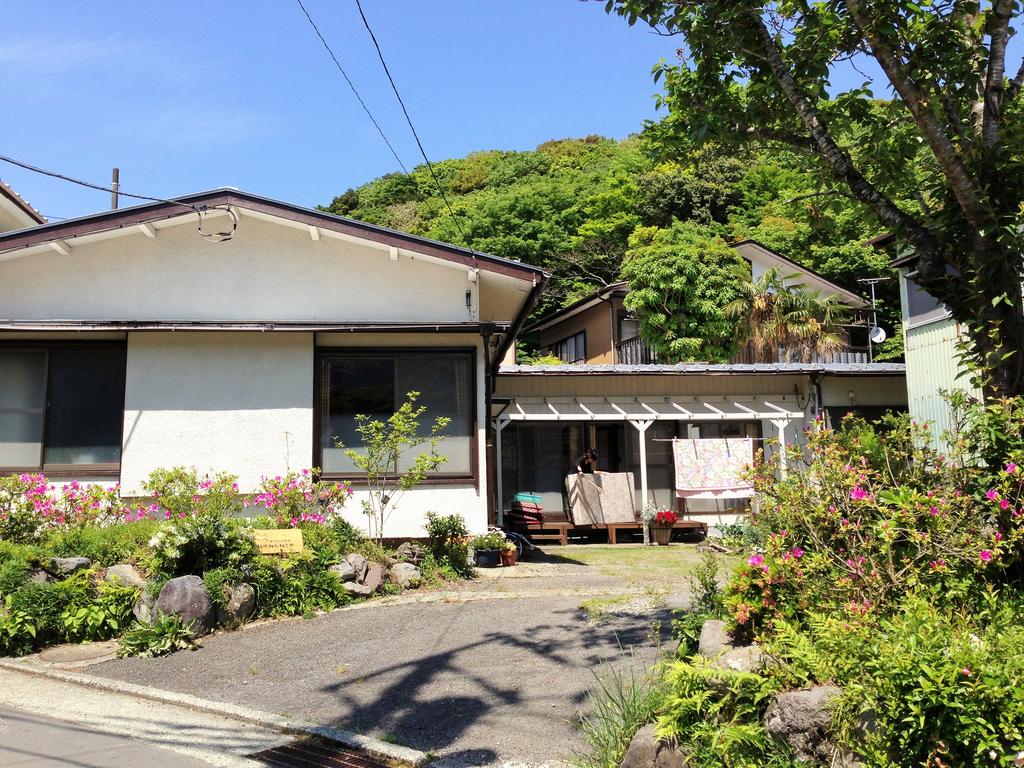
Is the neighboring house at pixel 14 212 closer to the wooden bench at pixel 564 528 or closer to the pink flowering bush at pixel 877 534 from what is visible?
the wooden bench at pixel 564 528

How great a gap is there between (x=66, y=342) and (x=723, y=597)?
32.5 feet

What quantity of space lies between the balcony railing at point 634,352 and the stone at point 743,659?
2179 centimetres

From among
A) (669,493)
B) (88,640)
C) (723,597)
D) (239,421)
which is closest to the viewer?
(723,597)

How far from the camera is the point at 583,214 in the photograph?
40844mm

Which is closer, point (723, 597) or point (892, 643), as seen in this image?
point (892, 643)

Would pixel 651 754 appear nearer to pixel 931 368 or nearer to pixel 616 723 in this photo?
pixel 616 723

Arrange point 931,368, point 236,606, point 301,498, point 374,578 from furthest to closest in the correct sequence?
point 931,368, point 301,498, point 374,578, point 236,606

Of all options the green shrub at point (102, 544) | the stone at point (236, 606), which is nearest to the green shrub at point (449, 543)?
the stone at point (236, 606)

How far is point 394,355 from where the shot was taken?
38.1ft

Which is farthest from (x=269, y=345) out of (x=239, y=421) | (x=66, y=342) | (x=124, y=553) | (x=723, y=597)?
(x=723, y=597)

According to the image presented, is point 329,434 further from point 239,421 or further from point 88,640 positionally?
point 88,640

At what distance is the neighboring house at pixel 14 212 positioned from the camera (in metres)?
14.2

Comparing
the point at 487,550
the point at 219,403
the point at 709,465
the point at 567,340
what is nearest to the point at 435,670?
the point at 487,550

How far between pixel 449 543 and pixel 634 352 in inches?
669
